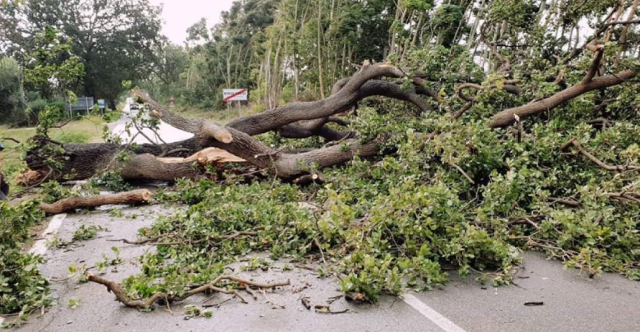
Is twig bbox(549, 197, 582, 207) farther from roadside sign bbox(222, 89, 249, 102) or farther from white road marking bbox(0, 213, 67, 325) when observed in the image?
roadside sign bbox(222, 89, 249, 102)

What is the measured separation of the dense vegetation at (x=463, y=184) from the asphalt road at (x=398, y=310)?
0.16 m

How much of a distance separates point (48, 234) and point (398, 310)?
4.50 meters

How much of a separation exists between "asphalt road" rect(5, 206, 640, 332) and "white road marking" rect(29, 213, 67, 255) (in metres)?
0.85

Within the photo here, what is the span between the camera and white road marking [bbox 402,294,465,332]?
296 centimetres

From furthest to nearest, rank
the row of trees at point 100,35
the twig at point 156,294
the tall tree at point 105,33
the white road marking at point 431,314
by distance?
the tall tree at point 105,33 → the row of trees at point 100,35 → the twig at point 156,294 → the white road marking at point 431,314

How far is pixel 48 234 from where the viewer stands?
5285mm

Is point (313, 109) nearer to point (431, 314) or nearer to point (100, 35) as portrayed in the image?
point (431, 314)

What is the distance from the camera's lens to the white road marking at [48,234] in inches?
184

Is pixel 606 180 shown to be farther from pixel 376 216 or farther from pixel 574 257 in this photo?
pixel 376 216

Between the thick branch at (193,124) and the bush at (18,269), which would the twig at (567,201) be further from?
the bush at (18,269)

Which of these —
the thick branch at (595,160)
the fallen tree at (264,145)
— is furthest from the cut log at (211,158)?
the thick branch at (595,160)

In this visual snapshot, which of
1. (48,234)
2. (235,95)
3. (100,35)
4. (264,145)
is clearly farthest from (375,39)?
(100,35)

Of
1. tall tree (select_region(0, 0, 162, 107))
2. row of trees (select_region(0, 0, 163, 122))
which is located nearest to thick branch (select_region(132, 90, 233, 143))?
row of trees (select_region(0, 0, 163, 122))

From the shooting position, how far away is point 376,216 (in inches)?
162
